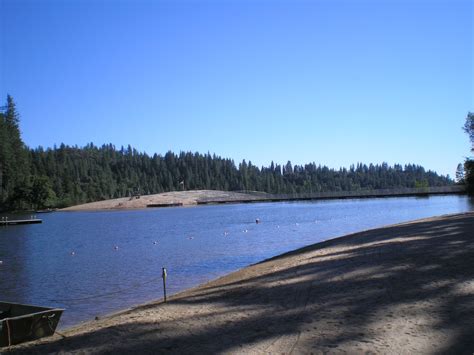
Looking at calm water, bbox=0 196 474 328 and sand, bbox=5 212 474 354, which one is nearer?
sand, bbox=5 212 474 354

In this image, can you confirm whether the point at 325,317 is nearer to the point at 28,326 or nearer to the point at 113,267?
the point at 28,326

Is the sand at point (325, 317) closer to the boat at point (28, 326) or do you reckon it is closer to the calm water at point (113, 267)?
the boat at point (28, 326)

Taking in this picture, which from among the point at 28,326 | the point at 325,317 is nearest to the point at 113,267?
the point at 28,326

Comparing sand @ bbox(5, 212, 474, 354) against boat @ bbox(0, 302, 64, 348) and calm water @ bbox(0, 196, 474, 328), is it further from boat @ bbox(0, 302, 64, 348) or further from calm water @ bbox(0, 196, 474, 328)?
calm water @ bbox(0, 196, 474, 328)

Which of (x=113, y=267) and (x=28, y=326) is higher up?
(x=28, y=326)

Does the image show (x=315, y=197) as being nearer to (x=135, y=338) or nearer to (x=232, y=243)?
(x=232, y=243)

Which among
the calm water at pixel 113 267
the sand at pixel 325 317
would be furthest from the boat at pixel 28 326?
the calm water at pixel 113 267

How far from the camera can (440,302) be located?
33.7 feet

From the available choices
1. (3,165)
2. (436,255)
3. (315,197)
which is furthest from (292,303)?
(315,197)

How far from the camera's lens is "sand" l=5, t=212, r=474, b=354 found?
331 inches

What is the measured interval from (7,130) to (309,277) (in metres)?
145

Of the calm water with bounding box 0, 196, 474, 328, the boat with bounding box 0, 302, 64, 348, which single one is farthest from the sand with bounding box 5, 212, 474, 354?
the calm water with bounding box 0, 196, 474, 328

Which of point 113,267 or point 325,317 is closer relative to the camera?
point 325,317

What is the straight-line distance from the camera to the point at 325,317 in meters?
10.0
